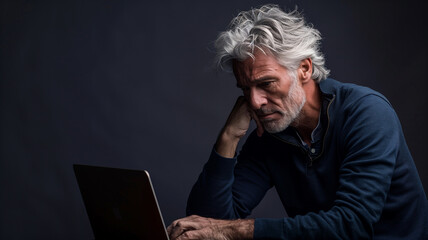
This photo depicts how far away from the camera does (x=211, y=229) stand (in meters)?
1.41

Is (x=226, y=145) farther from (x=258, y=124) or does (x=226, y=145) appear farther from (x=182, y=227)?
(x=182, y=227)

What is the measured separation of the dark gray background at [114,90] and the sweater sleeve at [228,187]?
2.55ft

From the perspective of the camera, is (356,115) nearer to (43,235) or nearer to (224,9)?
(224,9)

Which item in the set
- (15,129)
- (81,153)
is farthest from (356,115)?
(15,129)

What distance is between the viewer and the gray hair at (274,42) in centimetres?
163

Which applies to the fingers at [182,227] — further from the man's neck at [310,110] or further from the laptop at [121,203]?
→ the man's neck at [310,110]

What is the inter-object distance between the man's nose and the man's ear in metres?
0.17

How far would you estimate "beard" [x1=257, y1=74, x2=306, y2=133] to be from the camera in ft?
5.51

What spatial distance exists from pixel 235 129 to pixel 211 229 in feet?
1.62

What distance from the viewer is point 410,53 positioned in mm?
2656

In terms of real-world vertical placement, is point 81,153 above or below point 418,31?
below

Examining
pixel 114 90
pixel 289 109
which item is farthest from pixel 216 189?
pixel 114 90

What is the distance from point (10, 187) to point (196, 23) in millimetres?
1393

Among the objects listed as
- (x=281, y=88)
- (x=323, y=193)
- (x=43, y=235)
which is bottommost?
(x=43, y=235)
